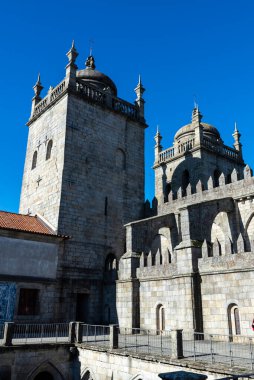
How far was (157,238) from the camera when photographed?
1022 inches

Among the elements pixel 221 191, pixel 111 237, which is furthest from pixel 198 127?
pixel 111 237

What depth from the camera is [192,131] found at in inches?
1300

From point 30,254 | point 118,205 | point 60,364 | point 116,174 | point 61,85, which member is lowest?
point 60,364

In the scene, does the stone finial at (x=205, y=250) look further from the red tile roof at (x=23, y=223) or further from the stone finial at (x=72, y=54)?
the stone finial at (x=72, y=54)

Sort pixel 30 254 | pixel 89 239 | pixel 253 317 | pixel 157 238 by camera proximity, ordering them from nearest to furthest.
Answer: pixel 253 317 < pixel 30 254 < pixel 89 239 < pixel 157 238

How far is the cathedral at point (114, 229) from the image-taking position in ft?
56.7

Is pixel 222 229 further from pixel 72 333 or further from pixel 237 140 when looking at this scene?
pixel 237 140

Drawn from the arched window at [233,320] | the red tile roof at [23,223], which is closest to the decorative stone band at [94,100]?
the red tile roof at [23,223]

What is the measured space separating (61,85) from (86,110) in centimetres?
284

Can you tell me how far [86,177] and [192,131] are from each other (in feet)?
Answer: 43.7

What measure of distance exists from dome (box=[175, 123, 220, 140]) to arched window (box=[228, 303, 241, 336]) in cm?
2031

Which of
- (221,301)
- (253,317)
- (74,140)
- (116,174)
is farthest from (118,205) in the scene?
(253,317)

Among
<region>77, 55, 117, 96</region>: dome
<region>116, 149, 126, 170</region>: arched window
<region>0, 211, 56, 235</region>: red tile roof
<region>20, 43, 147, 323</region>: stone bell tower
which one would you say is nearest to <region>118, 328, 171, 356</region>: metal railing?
<region>20, 43, 147, 323</region>: stone bell tower

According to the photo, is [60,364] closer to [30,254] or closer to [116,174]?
[30,254]
